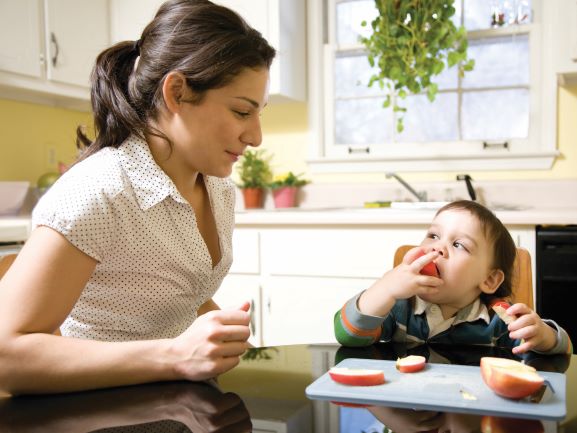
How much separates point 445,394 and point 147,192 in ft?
2.01

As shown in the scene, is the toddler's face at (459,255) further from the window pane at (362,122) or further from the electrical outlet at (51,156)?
the electrical outlet at (51,156)

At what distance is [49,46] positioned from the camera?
3045 millimetres

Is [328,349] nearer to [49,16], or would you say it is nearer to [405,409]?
[405,409]

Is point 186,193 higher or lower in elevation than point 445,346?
higher

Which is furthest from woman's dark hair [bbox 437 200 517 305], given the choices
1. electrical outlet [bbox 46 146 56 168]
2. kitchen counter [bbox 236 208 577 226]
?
electrical outlet [bbox 46 146 56 168]

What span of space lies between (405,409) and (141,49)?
833 millimetres

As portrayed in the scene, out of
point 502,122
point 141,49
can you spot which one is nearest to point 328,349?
point 141,49

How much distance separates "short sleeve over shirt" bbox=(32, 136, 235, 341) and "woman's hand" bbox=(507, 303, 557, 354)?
1.85 ft

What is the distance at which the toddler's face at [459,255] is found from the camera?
4.25 feet

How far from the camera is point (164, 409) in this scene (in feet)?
2.50

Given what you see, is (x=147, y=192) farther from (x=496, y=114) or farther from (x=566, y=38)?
(x=496, y=114)

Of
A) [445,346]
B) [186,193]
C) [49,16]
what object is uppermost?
[49,16]

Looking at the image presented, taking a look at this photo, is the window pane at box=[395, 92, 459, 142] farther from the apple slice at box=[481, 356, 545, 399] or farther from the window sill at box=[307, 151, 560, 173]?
the apple slice at box=[481, 356, 545, 399]

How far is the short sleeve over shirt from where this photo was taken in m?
1.02
